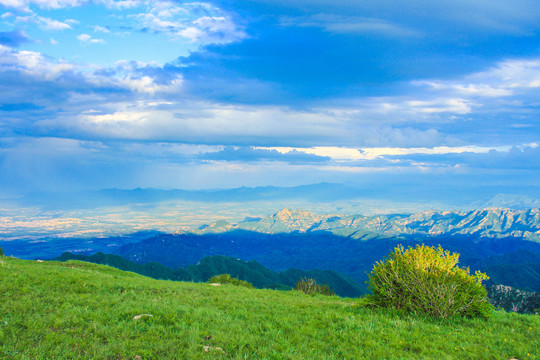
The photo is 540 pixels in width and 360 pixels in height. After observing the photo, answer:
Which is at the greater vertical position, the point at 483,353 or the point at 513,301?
the point at 483,353

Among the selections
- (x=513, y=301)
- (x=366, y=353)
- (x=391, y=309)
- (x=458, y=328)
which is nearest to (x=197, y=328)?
(x=366, y=353)

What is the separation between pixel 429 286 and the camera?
632 inches

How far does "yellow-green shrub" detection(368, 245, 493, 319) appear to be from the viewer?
51.6 feet

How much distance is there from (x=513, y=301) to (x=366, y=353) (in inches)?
6372

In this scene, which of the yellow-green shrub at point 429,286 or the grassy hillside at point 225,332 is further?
the yellow-green shrub at point 429,286

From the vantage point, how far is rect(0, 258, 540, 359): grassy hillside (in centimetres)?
1094

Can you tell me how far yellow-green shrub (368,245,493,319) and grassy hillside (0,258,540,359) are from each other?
2.73 feet

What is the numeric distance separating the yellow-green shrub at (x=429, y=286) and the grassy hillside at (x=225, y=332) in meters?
0.83

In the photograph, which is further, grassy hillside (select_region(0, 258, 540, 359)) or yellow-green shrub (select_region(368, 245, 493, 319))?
yellow-green shrub (select_region(368, 245, 493, 319))

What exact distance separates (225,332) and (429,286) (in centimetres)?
980

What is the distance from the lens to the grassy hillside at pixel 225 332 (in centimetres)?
1094

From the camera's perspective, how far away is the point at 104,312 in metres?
14.4

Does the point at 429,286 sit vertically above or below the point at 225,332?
above

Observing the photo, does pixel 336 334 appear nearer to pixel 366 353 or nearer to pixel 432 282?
pixel 366 353
